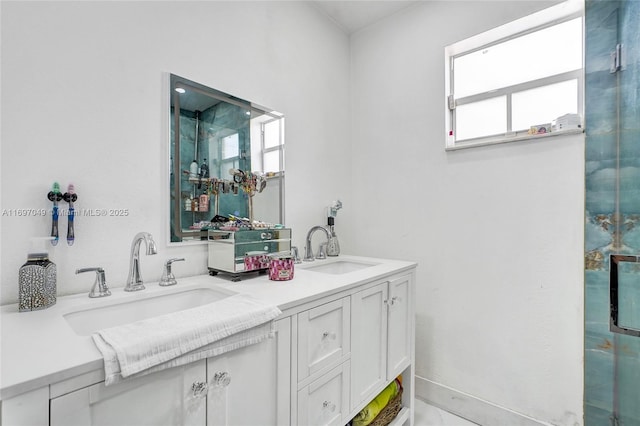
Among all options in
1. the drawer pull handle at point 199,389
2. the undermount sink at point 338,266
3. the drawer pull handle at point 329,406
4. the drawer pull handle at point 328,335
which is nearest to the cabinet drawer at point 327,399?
the drawer pull handle at point 329,406

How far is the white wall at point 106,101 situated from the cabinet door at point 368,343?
2.52 feet

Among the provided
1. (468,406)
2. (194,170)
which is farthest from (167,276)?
(468,406)

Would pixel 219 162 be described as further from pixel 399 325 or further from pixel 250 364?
pixel 399 325

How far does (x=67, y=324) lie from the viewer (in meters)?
0.78

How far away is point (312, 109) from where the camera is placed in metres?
2.04

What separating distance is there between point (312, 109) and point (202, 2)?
86cm

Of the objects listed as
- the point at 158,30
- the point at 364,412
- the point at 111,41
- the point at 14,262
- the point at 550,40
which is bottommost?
the point at 364,412

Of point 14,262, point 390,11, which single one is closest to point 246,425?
point 14,262

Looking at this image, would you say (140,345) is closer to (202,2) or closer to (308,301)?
(308,301)

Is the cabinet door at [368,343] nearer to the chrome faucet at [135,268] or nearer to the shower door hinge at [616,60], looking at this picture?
the chrome faucet at [135,268]

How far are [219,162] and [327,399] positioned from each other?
115 centimetres

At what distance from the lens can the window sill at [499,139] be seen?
1.48 meters

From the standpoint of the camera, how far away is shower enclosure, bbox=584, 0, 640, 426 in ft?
4.08

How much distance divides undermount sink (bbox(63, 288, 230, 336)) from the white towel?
1.03ft
